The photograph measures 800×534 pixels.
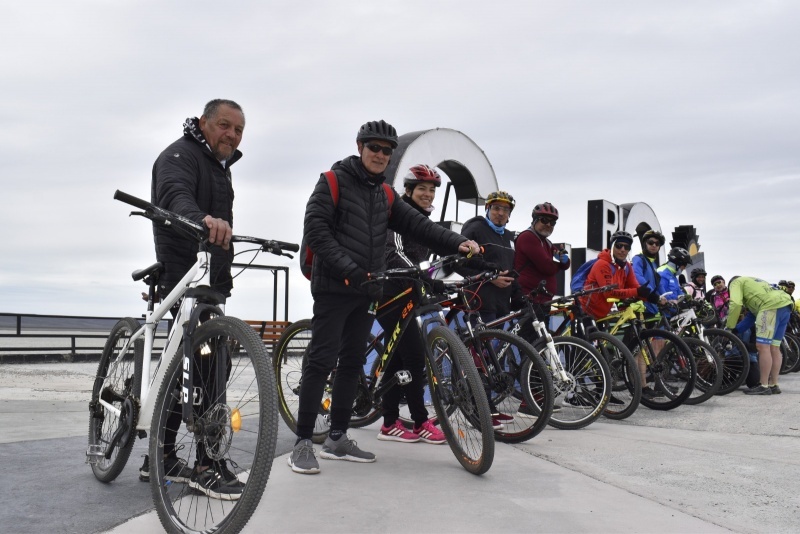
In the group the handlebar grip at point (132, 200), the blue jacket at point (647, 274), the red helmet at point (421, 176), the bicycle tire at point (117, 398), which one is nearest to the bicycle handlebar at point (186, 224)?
the handlebar grip at point (132, 200)

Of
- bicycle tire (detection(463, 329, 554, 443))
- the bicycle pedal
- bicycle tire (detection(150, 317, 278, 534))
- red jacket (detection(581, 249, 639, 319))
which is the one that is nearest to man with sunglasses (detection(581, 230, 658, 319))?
red jacket (detection(581, 249, 639, 319))

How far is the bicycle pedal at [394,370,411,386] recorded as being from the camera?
15.4 feet

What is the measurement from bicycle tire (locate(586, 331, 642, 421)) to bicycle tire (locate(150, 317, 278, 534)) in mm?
4274

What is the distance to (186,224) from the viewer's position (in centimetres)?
310

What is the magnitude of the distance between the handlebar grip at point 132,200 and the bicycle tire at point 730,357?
25.7ft

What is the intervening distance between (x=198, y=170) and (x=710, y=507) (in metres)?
3.04

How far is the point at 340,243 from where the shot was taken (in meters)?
4.22

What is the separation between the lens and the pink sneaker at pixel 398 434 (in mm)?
5117

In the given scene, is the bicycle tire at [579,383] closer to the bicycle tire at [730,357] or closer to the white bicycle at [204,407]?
the white bicycle at [204,407]

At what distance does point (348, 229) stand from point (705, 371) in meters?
5.94

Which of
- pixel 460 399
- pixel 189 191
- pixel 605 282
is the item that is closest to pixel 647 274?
pixel 605 282

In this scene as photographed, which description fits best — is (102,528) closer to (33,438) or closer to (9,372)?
(33,438)

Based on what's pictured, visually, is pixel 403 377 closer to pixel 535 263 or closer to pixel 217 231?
pixel 217 231

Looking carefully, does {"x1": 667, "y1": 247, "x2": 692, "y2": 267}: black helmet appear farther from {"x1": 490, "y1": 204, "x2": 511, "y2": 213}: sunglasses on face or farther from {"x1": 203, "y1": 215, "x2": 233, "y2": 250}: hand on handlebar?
{"x1": 203, "y1": 215, "x2": 233, "y2": 250}: hand on handlebar
